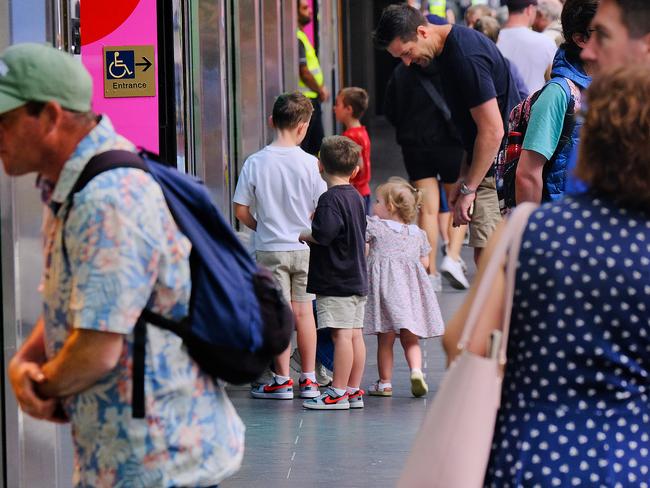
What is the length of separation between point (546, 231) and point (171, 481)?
0.92 m

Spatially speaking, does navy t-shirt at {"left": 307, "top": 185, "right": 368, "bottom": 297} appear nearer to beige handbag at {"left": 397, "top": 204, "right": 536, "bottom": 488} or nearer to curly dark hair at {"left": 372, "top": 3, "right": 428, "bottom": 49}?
curly dark hair at {"left": 372, "top": 3, "right": 428, "bottom": 49}

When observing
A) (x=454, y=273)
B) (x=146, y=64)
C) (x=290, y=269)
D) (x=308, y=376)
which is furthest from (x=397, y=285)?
(x=454, y=273)

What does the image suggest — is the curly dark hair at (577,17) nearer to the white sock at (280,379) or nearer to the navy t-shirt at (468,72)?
the navy t-shirt at (468,72)

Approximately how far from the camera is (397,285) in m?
7.51

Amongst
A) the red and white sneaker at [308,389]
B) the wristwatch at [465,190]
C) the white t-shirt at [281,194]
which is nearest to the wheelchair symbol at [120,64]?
the white t-shirt at [281,194]

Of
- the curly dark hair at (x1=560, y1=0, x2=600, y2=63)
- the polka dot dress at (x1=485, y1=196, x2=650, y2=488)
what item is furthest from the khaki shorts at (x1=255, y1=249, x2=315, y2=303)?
the polka dot dress at (x1=485, y1=196, x2=650, y2=488)

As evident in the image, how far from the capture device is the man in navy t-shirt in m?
6.57

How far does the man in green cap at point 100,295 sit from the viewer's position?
9.24 feet

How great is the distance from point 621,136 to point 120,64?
3.85 m

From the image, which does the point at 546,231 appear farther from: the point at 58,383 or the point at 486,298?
the point at 58,383

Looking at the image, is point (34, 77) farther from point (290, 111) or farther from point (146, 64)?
point (290, 111)

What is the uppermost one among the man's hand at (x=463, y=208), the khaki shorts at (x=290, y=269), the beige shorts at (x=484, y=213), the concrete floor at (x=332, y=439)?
the man's hand at (x=463, y=208)

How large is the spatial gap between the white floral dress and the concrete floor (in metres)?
0.41

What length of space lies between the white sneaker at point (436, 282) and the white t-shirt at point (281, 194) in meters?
3.80
